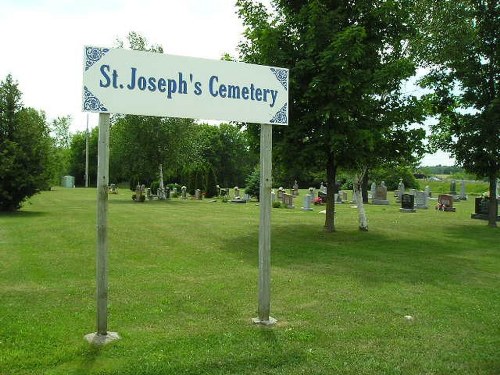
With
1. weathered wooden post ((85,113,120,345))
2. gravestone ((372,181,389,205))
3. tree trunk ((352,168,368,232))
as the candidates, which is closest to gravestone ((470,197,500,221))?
gravestone ((372,181,389,205))

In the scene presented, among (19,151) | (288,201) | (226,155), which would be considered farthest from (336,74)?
(226,155)

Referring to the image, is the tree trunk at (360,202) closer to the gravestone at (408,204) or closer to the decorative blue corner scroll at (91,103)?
the gravestone at (408,204)

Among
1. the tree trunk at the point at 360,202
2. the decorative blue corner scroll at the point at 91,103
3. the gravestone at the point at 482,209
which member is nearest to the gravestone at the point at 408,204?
the gravestone at the point at 482,209

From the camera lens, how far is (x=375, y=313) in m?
6.54

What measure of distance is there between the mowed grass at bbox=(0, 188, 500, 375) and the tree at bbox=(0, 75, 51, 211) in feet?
30.3

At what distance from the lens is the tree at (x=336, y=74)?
13.4m

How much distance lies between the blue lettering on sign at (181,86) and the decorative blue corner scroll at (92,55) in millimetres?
99

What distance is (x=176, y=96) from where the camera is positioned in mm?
5418

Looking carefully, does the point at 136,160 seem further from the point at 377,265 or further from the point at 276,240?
the point at 377,265

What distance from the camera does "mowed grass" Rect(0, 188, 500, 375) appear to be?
4703 mm

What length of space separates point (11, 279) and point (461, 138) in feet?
59.2

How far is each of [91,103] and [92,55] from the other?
1.64 ft

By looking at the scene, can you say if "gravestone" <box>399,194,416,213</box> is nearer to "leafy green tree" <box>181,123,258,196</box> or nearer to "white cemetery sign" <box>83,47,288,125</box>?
"white cemetery sign" <box>83,47,288,125</box>

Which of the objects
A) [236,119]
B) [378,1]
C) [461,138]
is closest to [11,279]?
[236,119]
